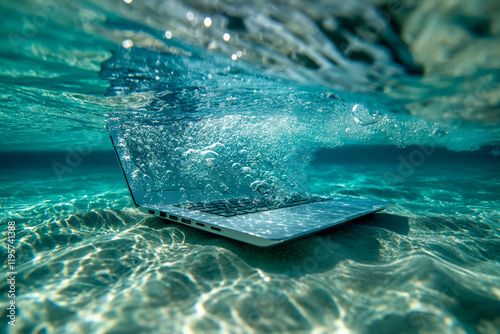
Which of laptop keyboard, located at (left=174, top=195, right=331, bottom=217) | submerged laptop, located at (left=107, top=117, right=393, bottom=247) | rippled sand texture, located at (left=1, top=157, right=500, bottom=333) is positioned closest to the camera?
rippled sand texture, located at (left=1, top=157, right=500, bottom=333)

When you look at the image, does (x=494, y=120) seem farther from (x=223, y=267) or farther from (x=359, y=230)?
(x=223, y=267)

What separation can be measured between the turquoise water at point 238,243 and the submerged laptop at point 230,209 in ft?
1.85

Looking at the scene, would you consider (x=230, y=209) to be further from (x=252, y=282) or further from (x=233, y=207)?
(x=252, y=282)

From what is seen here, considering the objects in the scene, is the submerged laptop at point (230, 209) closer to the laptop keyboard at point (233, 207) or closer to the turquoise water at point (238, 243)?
the laptop keyboard at point (233, 207)

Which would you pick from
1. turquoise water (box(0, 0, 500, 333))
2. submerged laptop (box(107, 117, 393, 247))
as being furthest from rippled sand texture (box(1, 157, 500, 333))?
submerged laptop (box(107, 117, 393, 247))

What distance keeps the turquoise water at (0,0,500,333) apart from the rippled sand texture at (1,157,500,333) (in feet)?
0.08

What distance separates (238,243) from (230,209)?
41.7 inches

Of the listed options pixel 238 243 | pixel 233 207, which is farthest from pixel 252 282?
pixel 233 207

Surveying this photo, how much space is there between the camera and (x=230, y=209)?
5.45m

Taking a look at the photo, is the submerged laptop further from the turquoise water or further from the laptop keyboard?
the turquoise water

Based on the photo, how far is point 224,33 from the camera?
457 centimetres

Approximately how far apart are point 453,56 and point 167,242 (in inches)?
308

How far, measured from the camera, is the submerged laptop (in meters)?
3.69

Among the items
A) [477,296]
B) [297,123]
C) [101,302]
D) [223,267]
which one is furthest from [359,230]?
[297,123]
